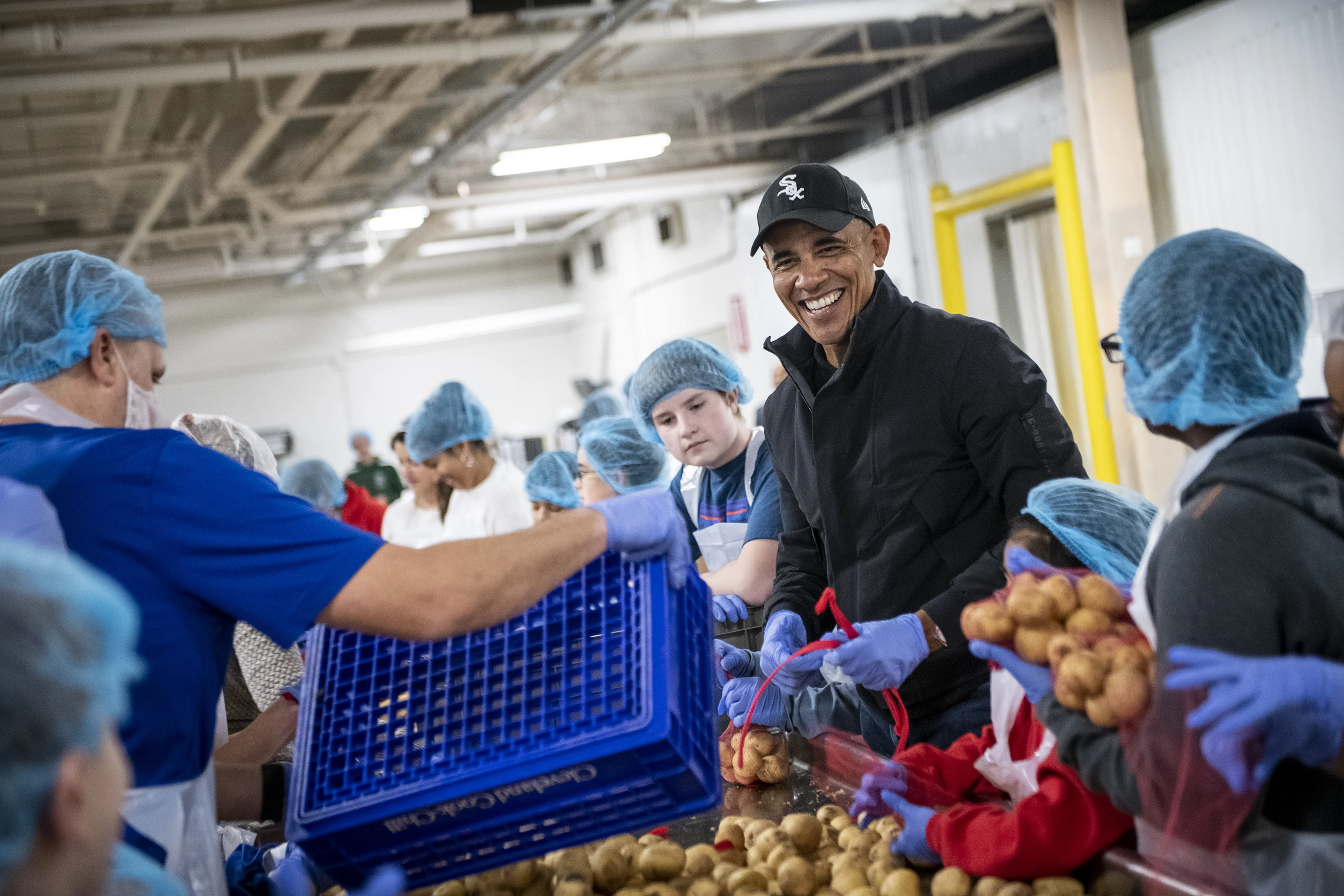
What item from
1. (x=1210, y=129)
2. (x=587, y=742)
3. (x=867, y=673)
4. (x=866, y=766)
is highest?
(x=1210, y=129)

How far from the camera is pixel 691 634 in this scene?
1.56 m

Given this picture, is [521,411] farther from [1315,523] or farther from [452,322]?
[1315,523]

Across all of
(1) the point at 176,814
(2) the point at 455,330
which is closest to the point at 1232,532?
(1) the point at 176,814

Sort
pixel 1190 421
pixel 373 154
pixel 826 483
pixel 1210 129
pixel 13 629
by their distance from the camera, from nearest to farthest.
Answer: pixel 13 629 < pixel 1190 421 < pixel 826 483 < pixel 1210 129 < pixel 373 154

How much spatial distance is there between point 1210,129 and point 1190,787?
17.9 feet

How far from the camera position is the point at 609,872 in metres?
1.68

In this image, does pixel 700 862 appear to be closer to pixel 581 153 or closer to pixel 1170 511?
pixel 1170 511

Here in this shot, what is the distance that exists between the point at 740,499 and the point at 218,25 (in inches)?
156

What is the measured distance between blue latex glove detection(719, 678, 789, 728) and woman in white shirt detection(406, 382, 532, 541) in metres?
3.19

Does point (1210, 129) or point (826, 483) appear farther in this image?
point (1210, 129)

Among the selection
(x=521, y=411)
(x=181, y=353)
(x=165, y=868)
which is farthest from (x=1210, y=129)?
(x=181, y=353)

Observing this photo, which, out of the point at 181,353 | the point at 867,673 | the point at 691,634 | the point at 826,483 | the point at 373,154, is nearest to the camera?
the point at 691,634

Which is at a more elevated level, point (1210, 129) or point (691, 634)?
point (1210, 129)

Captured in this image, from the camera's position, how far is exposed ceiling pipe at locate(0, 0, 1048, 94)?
19.4 ft
